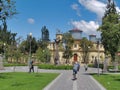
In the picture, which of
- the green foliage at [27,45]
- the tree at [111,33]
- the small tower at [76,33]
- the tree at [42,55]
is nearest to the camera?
the tree at [111,33]

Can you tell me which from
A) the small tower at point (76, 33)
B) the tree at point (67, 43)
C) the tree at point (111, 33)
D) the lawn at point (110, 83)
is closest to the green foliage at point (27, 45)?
the tree at point (67, 43)

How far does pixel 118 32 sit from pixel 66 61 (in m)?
84.2

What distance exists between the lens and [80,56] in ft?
428

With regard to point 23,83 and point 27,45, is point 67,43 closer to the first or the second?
point 27,45

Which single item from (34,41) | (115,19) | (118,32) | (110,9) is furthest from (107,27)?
(34,41)

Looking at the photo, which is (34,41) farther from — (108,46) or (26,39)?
(108,46)

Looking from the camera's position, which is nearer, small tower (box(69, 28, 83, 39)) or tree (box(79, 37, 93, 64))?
tree (box(79, 37, 93, 64))

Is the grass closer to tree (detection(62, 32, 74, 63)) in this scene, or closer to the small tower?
tree (detection(62, 32, 74, 63))

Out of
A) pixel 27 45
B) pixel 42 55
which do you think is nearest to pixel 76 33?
pixel 27 45

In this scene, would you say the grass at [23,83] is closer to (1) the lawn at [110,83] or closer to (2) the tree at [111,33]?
(1) the lawn at [110,83]

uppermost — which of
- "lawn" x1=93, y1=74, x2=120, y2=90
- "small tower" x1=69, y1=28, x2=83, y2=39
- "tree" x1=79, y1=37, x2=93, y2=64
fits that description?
"small tower" x1=69, y1=28, x2=83, y2=39

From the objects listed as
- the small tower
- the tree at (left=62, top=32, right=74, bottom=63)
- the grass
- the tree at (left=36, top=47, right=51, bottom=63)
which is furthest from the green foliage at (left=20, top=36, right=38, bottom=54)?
the grass

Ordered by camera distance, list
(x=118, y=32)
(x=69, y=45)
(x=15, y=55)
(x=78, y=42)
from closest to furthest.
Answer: (x=118, y=32) → (x=15, y=55) → (x=69, y=45) → (x=78, y=42)

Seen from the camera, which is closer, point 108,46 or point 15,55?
point 108,46
